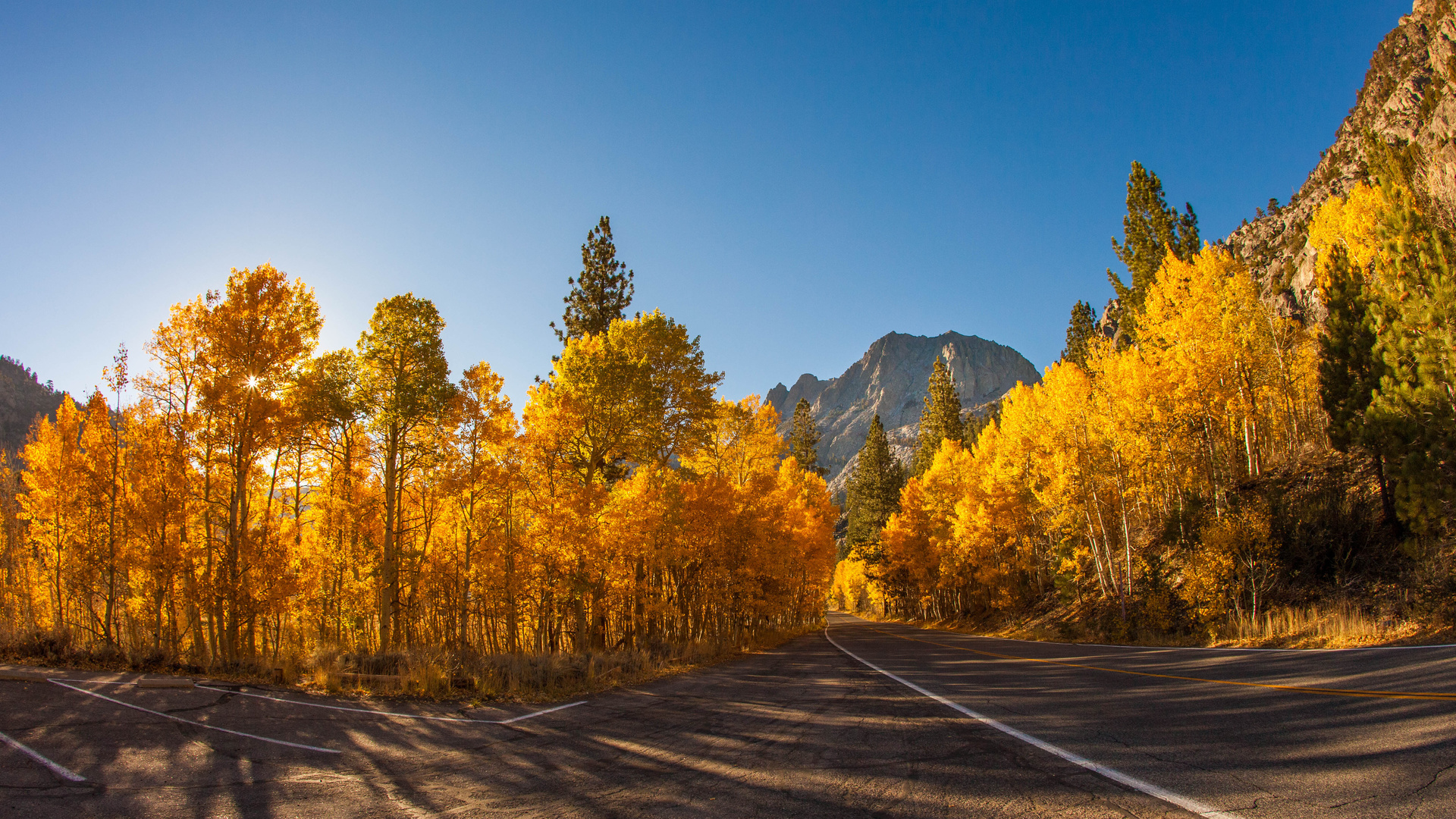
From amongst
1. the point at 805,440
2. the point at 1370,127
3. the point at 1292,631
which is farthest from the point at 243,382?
the point at 1370,127

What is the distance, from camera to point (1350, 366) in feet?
63.3

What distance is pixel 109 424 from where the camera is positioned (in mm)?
19844

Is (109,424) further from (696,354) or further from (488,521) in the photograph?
(696,354)

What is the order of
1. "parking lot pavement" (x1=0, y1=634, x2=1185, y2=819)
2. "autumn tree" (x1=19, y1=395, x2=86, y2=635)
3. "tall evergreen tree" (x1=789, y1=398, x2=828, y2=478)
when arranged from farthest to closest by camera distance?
"tall evergreen tree" (x1=789, y1=398, x2=828, y2=478) < "autumn tree" (x1=19, y1=395, x2=86, y2=635) < "parking lot pavement" (x1=0, y1=634, x2=1185, y2=819)

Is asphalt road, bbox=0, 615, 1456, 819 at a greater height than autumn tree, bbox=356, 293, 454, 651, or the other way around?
autumn tree, bbox=356, 293, 454, 651

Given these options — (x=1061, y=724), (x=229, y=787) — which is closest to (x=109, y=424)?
(x=229, y=787)

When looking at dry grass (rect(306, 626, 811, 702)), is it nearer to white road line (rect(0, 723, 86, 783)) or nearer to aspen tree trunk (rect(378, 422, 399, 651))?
aspen tree trunk (rect(378, 422, 399, 651))

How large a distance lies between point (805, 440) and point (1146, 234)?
25.6m

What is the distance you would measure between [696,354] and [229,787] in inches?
641

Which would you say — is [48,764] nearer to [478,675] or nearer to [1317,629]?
[478,675]

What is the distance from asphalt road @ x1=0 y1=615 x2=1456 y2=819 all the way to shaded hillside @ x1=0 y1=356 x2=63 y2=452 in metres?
160

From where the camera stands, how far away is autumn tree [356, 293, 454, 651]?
54.3 ft

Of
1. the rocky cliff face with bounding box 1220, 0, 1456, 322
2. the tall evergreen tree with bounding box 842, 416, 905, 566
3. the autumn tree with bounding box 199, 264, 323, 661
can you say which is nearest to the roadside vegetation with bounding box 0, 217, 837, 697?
the autumn tree with bounding box 199, 264, 323, 661

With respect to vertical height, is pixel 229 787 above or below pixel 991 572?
above
